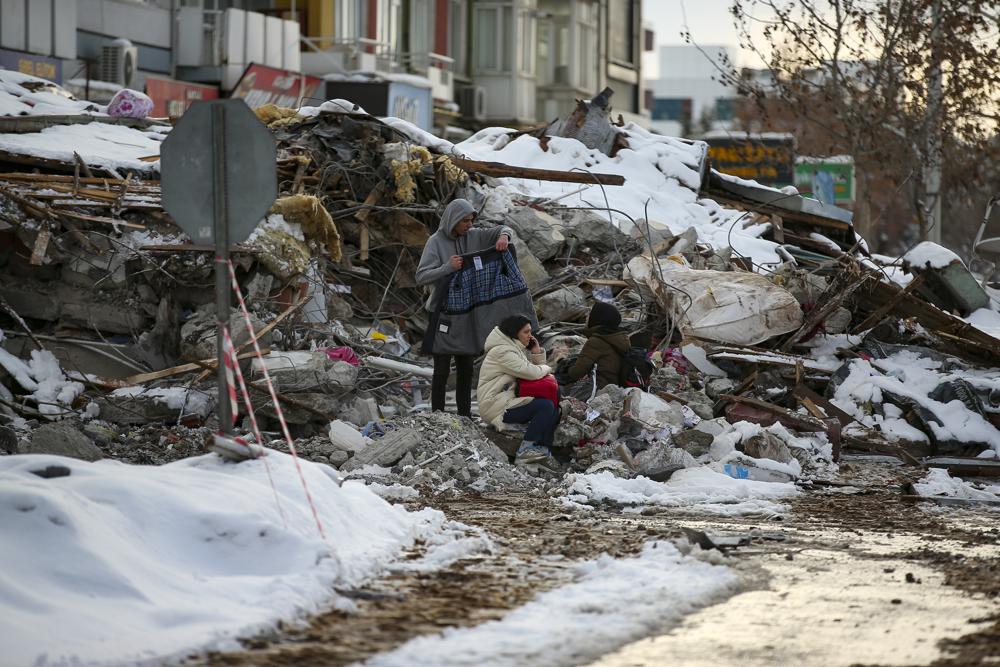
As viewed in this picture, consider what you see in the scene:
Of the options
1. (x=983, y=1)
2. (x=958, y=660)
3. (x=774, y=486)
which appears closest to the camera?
(x=958, y=660)

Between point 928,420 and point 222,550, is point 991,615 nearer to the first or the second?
point 222,550

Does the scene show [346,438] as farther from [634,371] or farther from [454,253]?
[634,371]

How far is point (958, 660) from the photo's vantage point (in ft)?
18.0

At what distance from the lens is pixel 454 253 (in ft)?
39.7

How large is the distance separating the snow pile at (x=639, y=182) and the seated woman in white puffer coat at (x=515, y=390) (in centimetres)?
645

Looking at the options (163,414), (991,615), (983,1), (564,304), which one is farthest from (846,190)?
(991,615)

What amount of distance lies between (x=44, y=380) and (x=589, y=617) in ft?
28.4

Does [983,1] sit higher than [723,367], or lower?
higher

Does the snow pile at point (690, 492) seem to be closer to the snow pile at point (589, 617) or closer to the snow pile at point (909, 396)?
the snow pile at point (589, 617)

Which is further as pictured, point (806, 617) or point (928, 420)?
point (928, 420)

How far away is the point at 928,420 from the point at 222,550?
789cm

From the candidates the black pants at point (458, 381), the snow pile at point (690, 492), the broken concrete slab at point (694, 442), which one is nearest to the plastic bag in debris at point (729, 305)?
the broken concrete slab at point (694, 442)

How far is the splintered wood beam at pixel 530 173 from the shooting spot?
17.5 metres

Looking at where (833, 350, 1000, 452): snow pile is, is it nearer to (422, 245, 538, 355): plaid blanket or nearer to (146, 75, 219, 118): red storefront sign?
(422, 245, 538, 355): plaid blanket
